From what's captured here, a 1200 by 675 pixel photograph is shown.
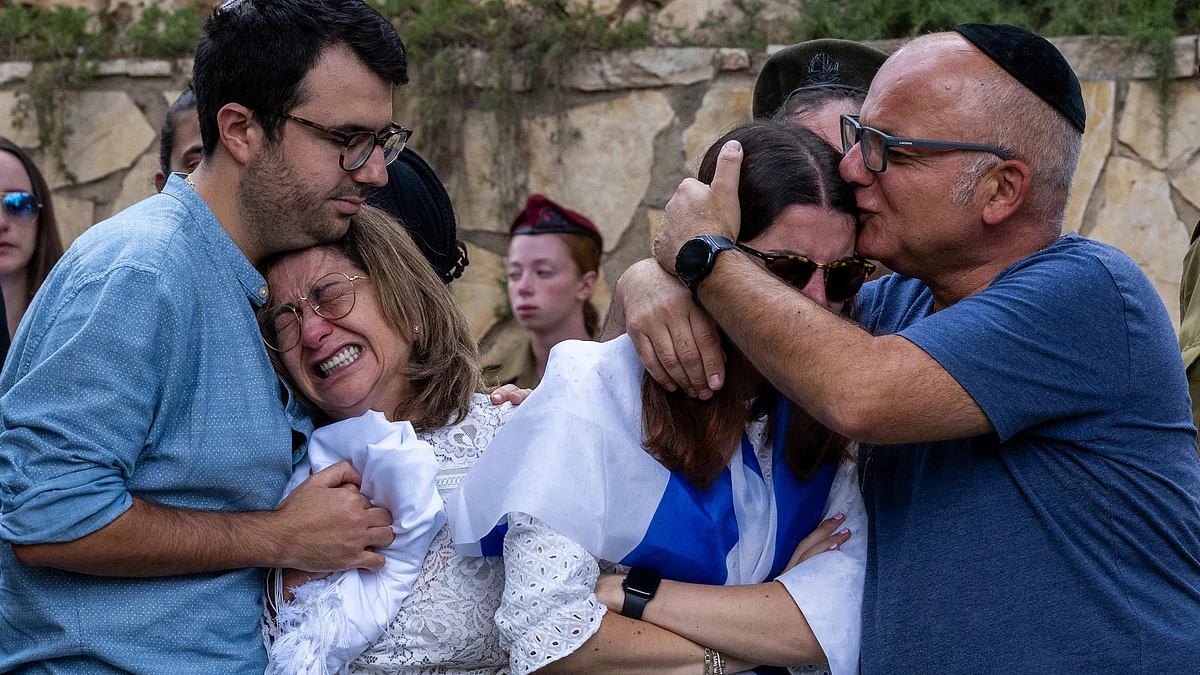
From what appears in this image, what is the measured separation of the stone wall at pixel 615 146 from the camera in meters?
4.06

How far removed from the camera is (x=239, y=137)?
2070mm

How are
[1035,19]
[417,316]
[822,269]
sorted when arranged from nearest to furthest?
[822,269]
[417,316]
[1035,19]

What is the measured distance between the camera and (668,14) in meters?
4.70

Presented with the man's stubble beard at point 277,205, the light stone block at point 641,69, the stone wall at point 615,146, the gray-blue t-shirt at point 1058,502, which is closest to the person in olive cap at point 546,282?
the stone wall at point 615,146

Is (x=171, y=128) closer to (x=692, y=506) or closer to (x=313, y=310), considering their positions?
(x=313, y=310)

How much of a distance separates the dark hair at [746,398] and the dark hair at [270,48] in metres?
0.75

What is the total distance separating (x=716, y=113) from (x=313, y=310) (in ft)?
8.63

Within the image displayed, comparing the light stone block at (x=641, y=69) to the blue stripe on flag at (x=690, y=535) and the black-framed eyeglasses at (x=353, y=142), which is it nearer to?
the black-framed eyeglasses at (x=353, y=142)

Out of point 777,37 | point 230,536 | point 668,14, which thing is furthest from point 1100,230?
point 230,536

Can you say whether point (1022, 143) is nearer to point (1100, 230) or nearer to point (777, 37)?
point (1100, 230)

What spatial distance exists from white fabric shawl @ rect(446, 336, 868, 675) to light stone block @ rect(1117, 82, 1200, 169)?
8.69ft

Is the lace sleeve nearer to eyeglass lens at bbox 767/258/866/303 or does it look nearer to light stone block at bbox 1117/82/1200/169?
eyeglass lens at bbox 767/258/866/303

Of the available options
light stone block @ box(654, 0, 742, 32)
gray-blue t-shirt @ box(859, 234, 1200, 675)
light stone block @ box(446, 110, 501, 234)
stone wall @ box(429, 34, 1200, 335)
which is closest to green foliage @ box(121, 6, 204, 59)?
stone wall @ box(429, 34, 1200, 335)

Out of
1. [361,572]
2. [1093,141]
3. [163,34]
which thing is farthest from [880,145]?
[163,34]
